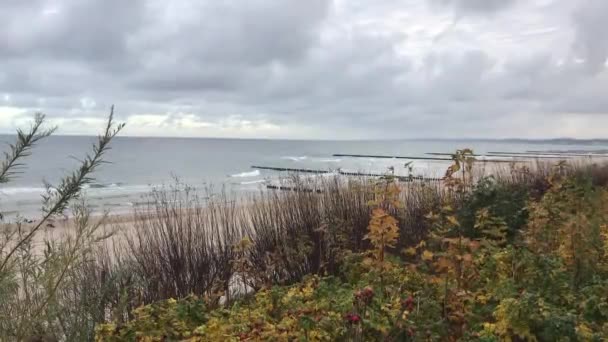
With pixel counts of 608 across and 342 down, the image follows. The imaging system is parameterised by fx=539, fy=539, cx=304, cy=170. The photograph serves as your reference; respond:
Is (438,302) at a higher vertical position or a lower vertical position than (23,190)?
higher

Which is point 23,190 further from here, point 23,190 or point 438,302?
point 438,302

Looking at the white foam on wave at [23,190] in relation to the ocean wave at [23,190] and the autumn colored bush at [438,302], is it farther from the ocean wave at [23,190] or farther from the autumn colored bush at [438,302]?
the autumn colored bush at [438,302]

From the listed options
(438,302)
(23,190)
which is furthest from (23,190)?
(438,302)

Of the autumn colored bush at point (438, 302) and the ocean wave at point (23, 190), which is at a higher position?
the autumn colored bush at point (438, 302)

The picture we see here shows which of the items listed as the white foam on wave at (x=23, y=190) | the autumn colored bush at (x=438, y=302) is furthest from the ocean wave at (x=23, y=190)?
the autumn colored bush at (x=438, y=302)

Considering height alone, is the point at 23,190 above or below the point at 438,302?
below

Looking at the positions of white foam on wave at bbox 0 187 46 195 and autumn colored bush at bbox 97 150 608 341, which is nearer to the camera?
autumn colored bush at bbox 97 150 608 341

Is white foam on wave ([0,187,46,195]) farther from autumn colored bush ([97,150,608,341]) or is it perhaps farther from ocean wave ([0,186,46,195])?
autumn colored bush ([97,150,608,341])

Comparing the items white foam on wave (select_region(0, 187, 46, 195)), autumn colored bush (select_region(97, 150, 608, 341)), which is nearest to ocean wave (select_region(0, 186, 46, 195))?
white foam on wave (select_region(0, 187, 46, 195))

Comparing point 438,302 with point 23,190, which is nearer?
point 438,302

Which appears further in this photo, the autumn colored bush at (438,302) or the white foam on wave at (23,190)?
the white foam on wave at (23,190)

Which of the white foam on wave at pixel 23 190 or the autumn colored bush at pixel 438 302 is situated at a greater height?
the autumn colored bush at pixel 438 302

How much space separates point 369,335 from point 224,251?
335cm

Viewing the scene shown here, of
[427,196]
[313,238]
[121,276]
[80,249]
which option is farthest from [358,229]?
[80,249]
